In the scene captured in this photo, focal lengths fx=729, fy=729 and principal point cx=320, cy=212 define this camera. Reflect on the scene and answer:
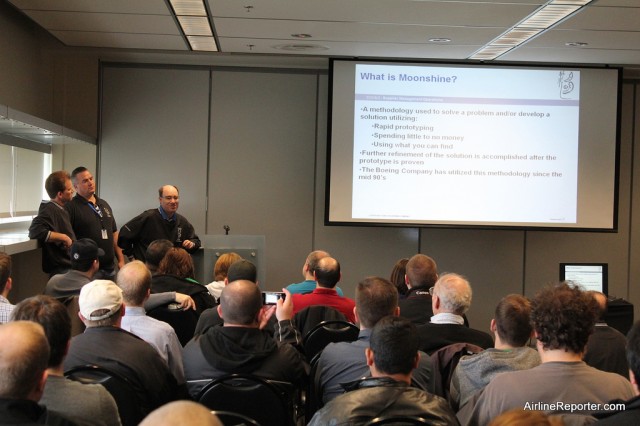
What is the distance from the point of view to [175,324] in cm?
441

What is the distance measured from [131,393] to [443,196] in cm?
543

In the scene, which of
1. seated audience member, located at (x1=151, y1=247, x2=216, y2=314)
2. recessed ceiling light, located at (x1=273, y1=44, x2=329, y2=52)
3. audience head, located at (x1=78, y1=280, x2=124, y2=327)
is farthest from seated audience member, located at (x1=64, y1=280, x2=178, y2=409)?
recessed ceiling light, located at (x1=273, y1=44, x2=329, y2=52)

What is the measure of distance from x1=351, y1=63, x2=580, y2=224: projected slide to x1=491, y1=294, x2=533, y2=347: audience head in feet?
15.0

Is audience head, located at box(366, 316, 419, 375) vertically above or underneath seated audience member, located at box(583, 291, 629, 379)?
above

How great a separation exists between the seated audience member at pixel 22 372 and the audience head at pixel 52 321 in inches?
14.9

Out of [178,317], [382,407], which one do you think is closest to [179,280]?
[178,317]

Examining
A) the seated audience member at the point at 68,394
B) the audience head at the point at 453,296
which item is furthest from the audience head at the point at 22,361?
the audience head at the point at 453,296

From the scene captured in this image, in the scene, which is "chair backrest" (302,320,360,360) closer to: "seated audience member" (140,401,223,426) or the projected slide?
"seated audience member" (140,401,223,426)

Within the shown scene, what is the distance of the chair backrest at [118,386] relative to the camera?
8.75 ft

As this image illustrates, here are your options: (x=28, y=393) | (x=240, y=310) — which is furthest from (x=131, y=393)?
(x=28, y=393)

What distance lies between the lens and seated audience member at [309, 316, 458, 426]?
2.32m

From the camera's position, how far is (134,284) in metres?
3.54

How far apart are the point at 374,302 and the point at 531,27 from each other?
11.7 feet

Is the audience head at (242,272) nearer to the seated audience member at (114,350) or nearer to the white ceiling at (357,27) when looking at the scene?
the seated audience member at (114,350)
